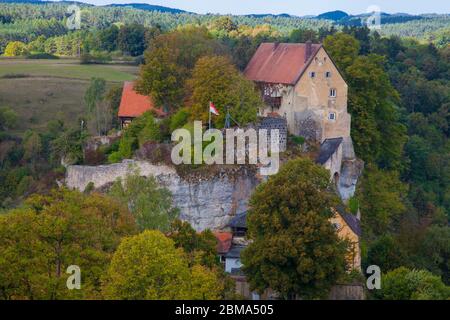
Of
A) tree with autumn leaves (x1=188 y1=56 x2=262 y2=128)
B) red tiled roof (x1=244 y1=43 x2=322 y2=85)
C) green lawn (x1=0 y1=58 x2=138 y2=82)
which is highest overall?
green lawn (x1=0 y1=58 x2=138 y2=82)

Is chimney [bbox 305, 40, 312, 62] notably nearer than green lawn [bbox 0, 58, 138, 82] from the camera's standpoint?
Yes

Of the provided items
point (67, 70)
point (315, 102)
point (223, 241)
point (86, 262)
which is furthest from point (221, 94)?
point (67, 70)

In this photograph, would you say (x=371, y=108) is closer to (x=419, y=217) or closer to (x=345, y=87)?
(x=345, y=87)

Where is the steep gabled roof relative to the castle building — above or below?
below

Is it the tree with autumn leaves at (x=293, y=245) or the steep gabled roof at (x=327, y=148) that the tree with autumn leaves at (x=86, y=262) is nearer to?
the tree with autumn leaves at (x=293, y=245)

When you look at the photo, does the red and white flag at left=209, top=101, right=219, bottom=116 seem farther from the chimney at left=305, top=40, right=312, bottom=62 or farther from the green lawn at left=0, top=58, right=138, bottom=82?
the green lawn at left=0, top=58, right=138, bottom=82

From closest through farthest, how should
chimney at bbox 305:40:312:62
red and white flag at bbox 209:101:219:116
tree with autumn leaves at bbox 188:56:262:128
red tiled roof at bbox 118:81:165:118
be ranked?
1. red and white flag at bbox 209:101:219:116
2. tree with autumn leaves at bbox 188:56:262:128
3. chimney at bbox 305:40:312:62
4. red tiled roof at bbox 118:81:165:118

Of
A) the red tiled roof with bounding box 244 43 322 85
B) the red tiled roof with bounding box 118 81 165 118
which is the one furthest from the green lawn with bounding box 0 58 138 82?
the red tiled roof with bounding box 244 43 322 85

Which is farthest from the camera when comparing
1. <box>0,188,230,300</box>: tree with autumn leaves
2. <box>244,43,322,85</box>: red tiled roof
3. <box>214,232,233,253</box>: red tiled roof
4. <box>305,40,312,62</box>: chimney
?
<box>305,40,312,62</box>: chimney
